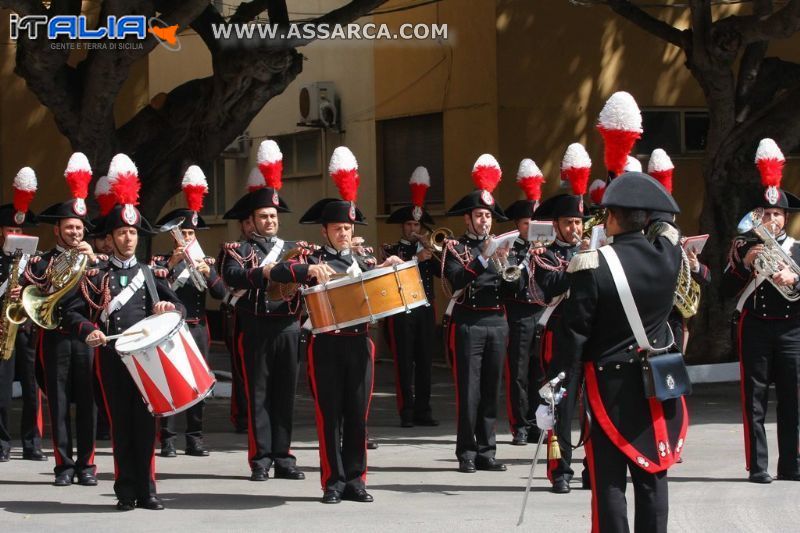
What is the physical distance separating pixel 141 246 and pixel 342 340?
785cm

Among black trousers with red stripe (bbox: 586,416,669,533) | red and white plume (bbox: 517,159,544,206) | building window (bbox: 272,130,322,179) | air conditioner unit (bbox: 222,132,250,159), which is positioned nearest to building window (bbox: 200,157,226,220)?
air conditioner unit (bbox: 222,132,250,159)

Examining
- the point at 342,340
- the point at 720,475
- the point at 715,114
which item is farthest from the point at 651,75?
the point at 342,340

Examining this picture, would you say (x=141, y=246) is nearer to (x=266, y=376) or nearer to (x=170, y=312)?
(x=266, y=376)

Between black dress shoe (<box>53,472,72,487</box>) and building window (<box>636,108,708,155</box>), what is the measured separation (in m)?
12.0

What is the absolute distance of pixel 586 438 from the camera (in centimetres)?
678

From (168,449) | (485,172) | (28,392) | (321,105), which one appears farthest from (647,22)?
(28,392)

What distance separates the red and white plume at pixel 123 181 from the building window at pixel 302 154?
45.4 feet

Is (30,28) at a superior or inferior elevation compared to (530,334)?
superior

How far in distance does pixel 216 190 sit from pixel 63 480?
16666mm

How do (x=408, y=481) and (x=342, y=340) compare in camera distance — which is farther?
(x=408, y=481)

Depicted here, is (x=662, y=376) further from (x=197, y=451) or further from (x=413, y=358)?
(x=413, y=358)

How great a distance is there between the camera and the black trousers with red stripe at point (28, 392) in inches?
477

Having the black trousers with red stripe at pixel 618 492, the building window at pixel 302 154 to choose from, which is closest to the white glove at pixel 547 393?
the black trousers with red stripe at pixel 618 492

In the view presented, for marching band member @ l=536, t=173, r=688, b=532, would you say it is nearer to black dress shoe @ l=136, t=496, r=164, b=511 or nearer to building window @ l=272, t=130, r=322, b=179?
black dress shoe @ l=136, t=496, r=164, b=511
